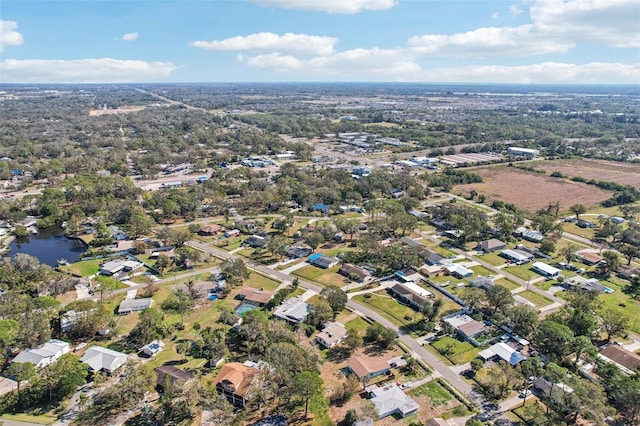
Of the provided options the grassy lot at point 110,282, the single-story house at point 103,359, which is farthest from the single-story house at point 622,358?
the grassy lot at point 110,282

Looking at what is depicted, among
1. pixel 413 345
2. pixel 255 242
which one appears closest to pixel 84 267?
pixel 255 242

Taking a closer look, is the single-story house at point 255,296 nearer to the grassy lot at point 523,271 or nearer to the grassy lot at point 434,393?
the grassy lot at point 434,393

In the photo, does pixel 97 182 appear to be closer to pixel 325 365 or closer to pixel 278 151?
pixel 278 151

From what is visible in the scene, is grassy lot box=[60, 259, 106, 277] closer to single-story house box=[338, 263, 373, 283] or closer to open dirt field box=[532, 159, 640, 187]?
single-story house box=[338, 263, 373, 283]

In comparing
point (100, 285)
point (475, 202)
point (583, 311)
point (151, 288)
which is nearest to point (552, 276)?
point (583, 311)

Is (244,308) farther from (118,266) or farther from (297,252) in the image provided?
(118,266)

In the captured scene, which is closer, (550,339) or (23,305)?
(550,339)

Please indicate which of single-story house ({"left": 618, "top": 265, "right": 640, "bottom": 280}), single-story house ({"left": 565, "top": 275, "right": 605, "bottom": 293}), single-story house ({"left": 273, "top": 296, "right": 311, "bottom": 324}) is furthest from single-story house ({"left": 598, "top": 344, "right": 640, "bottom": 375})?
single-story house ({"left": 273, "top": 296, "right": 311, "bottom": 324})
